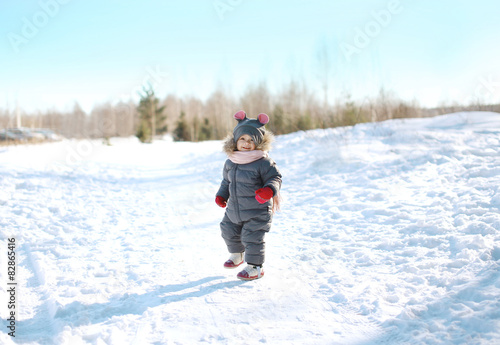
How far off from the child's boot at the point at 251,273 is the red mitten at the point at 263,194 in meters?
0.64

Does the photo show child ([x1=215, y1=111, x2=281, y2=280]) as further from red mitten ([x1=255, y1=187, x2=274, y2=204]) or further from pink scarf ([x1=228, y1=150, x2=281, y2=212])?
red mitten ([x1=255, y1=187, x2=274, y2=204])

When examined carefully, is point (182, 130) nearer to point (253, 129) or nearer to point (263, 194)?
point (253, 129)

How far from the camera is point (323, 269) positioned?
3.21 meters

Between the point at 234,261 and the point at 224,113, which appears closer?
the point at 234,261

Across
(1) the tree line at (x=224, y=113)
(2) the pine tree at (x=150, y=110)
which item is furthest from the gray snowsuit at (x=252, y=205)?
(2) the pine tree at (x=150, y=110)

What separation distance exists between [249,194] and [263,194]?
0.27m

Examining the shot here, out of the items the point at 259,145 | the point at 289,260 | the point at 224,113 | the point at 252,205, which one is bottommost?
the point at 289,260

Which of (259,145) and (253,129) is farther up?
(253,129)

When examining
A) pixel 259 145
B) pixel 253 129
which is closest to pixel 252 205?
pixel 259 145

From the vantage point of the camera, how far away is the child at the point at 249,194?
3.08 meters

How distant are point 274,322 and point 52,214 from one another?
425cm

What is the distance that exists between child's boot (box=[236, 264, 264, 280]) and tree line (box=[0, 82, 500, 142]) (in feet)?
29.5

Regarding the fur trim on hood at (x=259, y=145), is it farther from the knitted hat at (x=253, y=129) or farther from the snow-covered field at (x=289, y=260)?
the snow-covered field at (x=289, y=260)

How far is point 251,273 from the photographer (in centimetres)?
300
